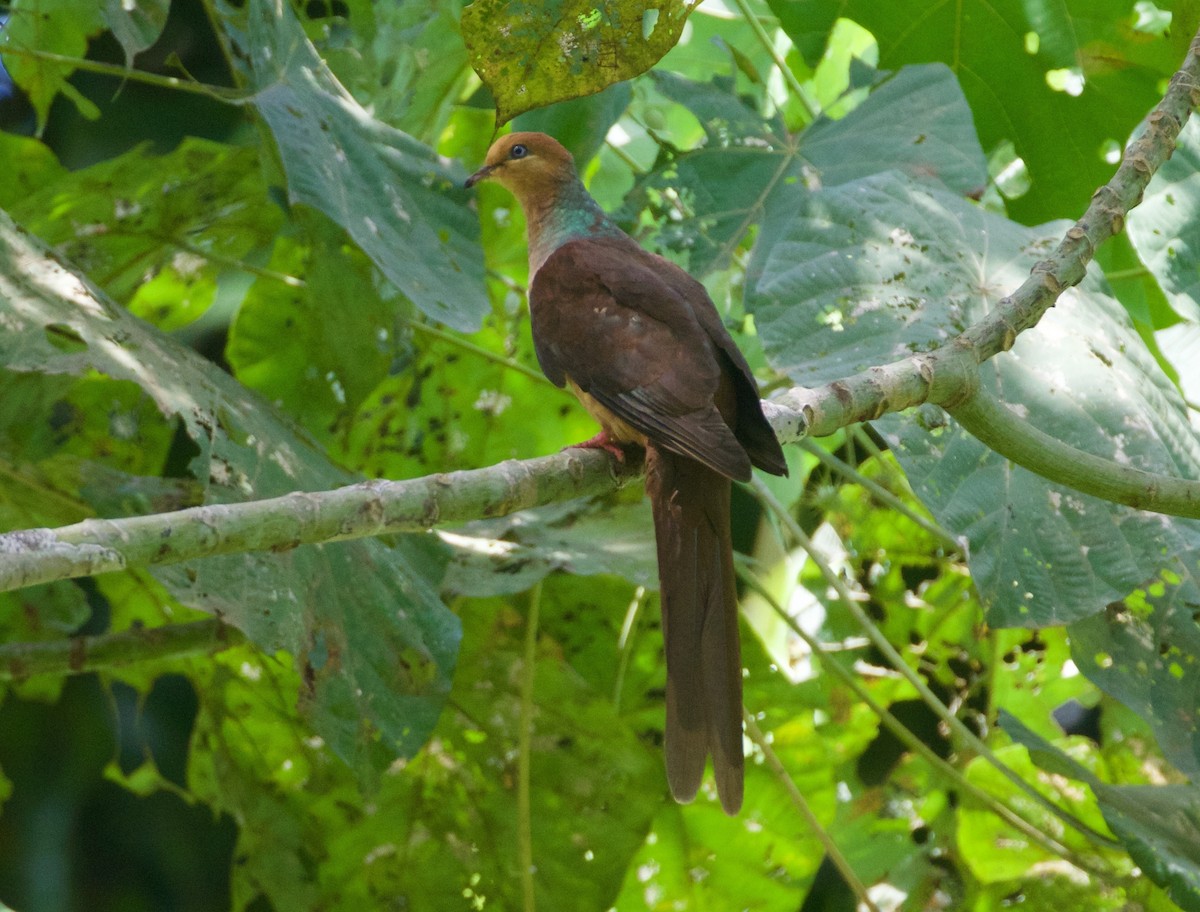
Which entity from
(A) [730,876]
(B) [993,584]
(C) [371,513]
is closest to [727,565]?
(B) [993,584]

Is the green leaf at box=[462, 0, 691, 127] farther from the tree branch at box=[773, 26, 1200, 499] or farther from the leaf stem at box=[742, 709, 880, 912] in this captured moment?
the leaf stem at box=[742, 709, 880, 912]

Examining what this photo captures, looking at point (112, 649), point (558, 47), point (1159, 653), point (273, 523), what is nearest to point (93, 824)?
point (112, 649)

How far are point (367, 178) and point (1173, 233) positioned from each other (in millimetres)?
1661

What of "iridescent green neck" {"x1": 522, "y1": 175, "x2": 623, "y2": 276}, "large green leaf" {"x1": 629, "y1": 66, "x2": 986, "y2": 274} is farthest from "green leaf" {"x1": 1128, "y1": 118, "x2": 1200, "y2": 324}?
"iridescent green neck" {"x1": 522, "y1": 175, "x2": 623, "y2": 276}

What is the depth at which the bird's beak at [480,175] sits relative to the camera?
9.42 ft

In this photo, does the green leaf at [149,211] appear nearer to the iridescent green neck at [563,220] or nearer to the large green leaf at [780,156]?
the iridescent green neck at [563,220]

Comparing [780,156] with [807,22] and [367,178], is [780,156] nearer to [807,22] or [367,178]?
[807,22]

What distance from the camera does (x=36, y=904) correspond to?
3.14 metres

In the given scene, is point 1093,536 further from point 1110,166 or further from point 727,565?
point 1110,166

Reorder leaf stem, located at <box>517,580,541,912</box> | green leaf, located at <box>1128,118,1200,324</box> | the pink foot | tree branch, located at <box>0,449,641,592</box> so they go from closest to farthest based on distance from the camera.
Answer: tree branch, located at <box>0,449,641,592</box> < the pink foot < green leaf, located at <box>1128,118,1200,324</box> < leaf stem, located at <box>517,580,541,912</box>

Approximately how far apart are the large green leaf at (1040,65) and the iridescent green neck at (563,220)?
644mm

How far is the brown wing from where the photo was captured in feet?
6.64

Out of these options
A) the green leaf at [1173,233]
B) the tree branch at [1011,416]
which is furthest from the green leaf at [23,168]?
the green leaf at [1173,233]

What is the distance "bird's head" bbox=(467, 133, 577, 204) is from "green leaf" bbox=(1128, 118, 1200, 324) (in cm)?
130
